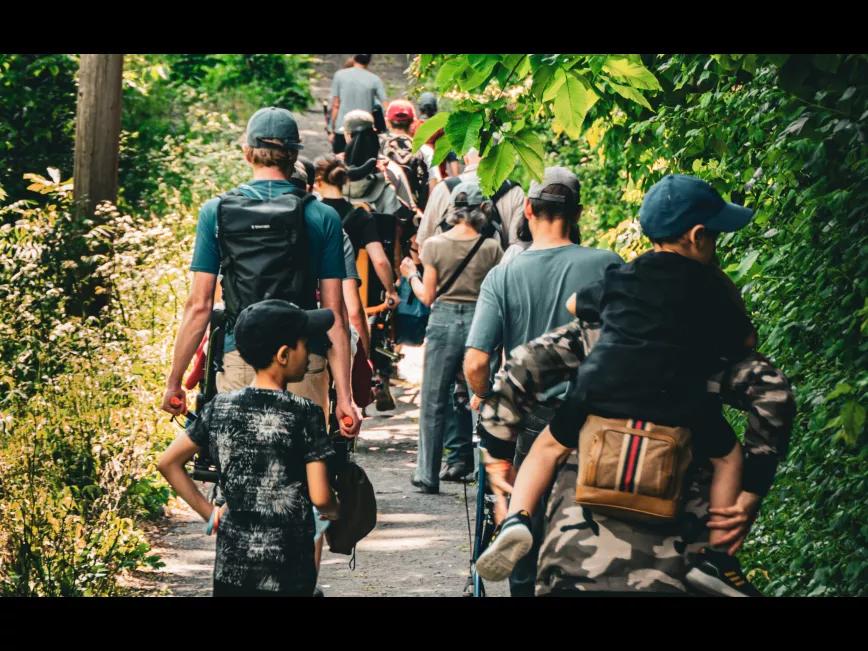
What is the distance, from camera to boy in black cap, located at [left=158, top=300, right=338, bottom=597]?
177 inches

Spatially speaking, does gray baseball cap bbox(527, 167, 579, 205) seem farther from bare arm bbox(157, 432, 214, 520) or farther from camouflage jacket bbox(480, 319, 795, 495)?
bare arm bbox(157, 432, 214, 520)

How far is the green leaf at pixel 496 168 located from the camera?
17.4ft

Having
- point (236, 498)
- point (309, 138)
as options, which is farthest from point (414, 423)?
point (309, 138)

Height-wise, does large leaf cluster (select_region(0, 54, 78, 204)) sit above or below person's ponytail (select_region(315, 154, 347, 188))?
above

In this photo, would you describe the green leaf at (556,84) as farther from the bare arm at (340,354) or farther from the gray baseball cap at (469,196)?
the gray baseball cap at (469,196)

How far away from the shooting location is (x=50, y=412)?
756 centimetres

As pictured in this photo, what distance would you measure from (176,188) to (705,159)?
29.5 feet

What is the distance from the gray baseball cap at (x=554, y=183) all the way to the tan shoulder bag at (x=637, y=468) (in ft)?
6.81

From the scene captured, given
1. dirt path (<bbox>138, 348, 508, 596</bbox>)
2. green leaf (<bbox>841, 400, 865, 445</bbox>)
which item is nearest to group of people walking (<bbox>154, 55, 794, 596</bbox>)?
green leaf (<bbox>841, 400, 865, 445</bbox>)

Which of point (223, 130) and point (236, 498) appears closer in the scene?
point (236, 498)

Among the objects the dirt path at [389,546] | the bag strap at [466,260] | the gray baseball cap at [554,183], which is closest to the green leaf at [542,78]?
the gray baseball cap at [554,183]

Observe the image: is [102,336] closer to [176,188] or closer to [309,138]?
[176,188]

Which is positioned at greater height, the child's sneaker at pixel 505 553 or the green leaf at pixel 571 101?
the green leaf at pixel 571 101

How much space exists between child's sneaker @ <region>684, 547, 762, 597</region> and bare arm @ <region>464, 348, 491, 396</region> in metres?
2.13
